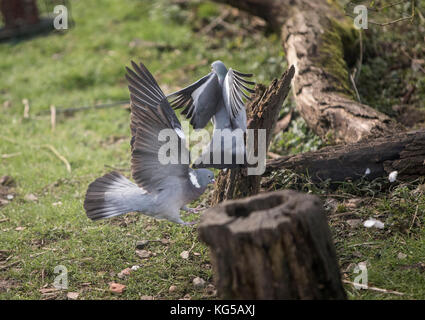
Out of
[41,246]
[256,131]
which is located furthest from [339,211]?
[41,246]

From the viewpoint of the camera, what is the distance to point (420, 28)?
6.29 metres

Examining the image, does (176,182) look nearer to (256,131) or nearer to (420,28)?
(256,131)

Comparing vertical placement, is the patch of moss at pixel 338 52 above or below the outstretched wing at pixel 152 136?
above

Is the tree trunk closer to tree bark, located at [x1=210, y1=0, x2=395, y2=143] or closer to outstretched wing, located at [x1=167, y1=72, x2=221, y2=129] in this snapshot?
outstretched wing, located at [x1=167, y1=72, x2=221, y2=129]

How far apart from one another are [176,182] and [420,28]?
4515 millimetres

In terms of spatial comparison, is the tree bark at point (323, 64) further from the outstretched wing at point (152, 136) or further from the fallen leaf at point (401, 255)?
the outstretched wing at point (152, 136)

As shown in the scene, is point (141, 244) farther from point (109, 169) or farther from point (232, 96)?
point (109, 169)

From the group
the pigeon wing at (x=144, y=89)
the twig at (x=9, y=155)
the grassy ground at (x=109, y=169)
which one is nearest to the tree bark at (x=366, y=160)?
the grassy ground at (x=109, y=169)

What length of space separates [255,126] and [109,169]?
83.1 inches

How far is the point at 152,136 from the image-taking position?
3.20 m

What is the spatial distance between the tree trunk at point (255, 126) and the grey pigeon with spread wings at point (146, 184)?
35cm

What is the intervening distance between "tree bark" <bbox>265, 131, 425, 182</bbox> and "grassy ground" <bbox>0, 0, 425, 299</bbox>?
105 millimetres

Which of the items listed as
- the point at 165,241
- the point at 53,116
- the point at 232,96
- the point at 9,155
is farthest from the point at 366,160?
the point at 53,116

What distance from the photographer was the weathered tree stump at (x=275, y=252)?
233 cm
